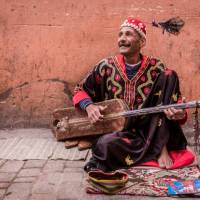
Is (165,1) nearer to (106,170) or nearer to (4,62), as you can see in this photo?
(4,62)

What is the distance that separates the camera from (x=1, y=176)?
435 centimetres

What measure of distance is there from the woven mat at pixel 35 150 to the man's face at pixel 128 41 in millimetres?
1139

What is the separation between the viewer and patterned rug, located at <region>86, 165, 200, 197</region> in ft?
12.5

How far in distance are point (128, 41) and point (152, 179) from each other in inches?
49.4

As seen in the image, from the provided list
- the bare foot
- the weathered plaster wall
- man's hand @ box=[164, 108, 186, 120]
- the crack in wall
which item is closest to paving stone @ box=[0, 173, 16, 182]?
the bare foot

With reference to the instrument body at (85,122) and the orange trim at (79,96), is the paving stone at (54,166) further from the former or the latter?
the orange trim at (79,96)

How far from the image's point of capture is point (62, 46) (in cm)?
602

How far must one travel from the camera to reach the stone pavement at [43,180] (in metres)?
3.82

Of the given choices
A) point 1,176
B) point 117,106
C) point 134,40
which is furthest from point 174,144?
point 1,176

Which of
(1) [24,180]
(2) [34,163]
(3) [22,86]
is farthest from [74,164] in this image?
(3) [22,86]

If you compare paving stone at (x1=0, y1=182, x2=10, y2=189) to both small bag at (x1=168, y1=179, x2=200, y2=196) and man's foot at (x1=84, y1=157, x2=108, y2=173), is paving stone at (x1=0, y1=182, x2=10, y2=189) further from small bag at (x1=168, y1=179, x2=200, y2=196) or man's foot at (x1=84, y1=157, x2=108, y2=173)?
small bag at (x1=168, y1=179, x2=200, y2=196)

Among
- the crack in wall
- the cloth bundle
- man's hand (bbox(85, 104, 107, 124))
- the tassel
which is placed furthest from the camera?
the crack in wall

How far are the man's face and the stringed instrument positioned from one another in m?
0.47

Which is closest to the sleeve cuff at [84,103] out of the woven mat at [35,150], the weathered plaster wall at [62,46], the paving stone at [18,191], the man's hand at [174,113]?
the woven mat at [35,150]
